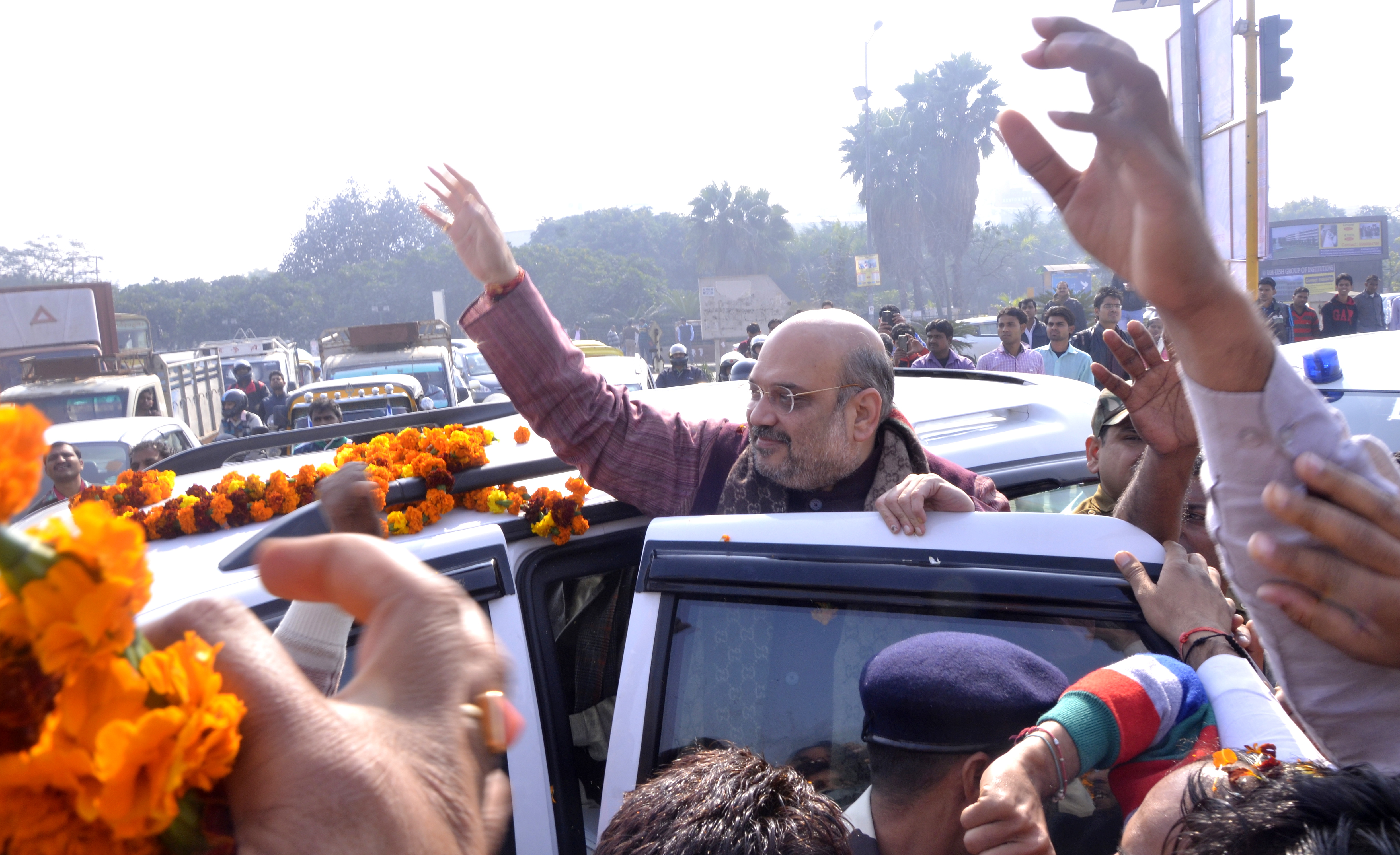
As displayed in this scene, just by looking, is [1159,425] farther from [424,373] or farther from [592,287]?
[592,287]

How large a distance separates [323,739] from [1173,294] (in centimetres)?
107

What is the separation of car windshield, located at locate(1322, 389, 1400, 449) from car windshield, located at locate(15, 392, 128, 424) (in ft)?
45.3

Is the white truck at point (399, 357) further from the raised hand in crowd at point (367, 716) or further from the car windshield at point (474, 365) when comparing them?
the raised hand in crowd at point (367, 716)

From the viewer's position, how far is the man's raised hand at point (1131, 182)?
3.67 feet

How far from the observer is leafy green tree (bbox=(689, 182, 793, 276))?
60.4m

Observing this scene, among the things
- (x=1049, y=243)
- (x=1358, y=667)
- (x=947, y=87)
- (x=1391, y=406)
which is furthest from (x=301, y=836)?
(x=1049, y=243)

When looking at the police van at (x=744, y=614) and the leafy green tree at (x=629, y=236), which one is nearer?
the police van at (x=744, y=614)

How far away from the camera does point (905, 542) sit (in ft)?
6.16

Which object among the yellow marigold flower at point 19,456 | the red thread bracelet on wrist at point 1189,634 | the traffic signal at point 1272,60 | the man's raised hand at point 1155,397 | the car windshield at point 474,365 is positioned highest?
the traffic signal at point 1272,60

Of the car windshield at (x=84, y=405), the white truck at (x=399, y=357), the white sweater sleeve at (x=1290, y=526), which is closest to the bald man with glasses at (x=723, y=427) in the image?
the white sweater sleeve at (x=1290, y=526)

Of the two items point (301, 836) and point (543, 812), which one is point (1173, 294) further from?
point (543, 812)

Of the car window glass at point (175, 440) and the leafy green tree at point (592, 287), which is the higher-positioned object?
the leafy green tree at point (592, 287)

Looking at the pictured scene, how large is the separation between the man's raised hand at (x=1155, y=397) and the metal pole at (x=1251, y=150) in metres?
5.07

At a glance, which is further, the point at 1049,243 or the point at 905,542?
the point at 1049,243
